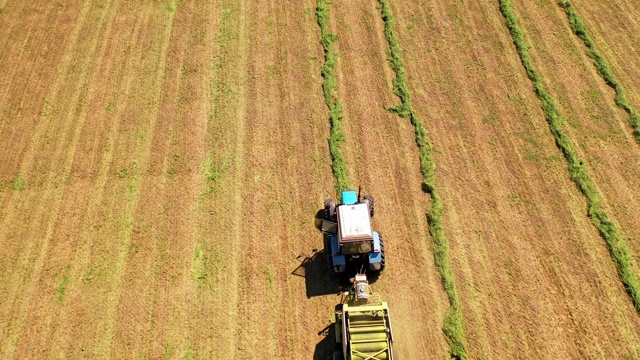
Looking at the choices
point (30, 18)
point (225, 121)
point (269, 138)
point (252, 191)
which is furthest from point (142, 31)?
point (252, 191)

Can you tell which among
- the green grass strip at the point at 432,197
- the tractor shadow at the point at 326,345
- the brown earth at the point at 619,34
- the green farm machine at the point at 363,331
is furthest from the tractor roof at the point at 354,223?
the brown earth at the point at 619,34

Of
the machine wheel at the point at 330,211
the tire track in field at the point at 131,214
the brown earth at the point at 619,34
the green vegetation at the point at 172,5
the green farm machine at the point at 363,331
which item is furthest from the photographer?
the green vegetation at the point at 172,5

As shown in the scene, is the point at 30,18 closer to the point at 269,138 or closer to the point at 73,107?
the point at 73,107

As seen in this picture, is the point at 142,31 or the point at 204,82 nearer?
the point at 204,82

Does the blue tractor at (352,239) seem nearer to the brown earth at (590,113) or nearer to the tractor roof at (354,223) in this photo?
the tractor roof at (354,223)

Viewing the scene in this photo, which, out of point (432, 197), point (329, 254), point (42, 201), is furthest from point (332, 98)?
point (42, 201)

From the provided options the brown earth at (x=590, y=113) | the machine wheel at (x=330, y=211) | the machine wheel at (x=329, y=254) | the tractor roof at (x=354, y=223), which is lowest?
the machine wheel at (x=329, y=254)

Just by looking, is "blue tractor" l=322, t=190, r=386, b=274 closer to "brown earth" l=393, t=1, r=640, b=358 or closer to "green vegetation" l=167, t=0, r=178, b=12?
"brown earth" l=393, t=1, r=640, b=358
